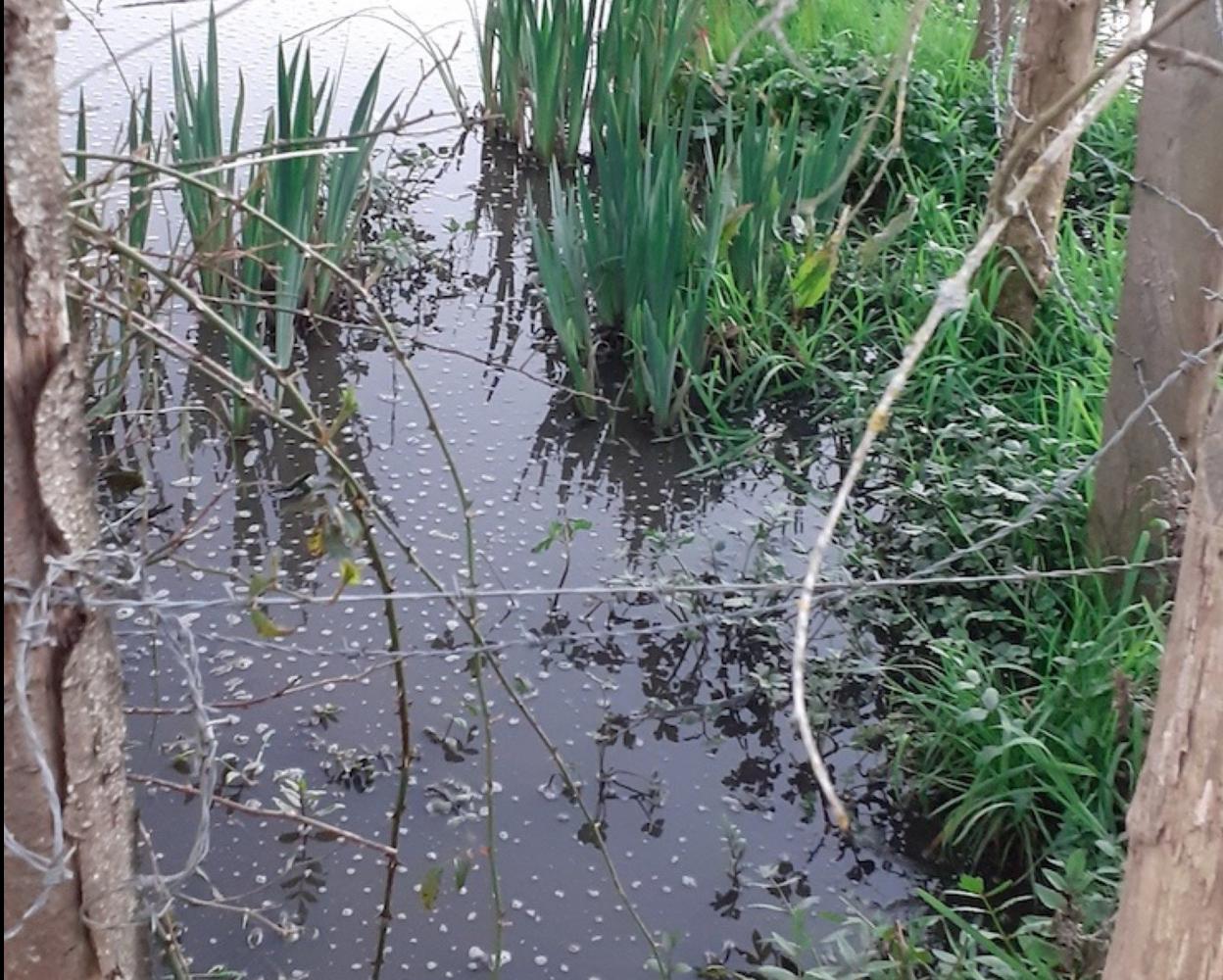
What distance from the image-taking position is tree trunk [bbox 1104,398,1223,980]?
0.95m

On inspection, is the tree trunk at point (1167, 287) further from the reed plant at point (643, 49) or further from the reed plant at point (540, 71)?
the reed plant at point (540, 71)

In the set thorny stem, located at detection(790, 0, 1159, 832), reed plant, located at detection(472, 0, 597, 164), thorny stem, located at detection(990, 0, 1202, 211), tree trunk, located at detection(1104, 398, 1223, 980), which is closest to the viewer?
thorny stem, located at detection(790, 0, 1159, 832)

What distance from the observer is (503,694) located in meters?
2.21

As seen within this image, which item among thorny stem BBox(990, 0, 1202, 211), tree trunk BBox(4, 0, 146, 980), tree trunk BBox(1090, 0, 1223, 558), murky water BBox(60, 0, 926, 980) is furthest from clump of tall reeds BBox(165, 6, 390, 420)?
thorny stem BBox(990, 0, 1202, 211)

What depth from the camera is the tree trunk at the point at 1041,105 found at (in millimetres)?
2744

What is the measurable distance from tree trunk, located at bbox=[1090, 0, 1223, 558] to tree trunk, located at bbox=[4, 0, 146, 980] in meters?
1.54

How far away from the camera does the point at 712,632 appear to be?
2.35 meters

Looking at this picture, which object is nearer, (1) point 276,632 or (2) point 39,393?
(2) point 39,393

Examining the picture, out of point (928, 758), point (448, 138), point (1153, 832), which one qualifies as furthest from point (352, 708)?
point (448, 138)

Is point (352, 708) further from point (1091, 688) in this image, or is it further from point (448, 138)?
point (448, 138)

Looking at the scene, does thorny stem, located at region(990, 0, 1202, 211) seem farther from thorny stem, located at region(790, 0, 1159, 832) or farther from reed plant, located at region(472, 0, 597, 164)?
reed plant, located at region(472, 0, 597, 164)

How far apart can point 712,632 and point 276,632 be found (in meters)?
1.37

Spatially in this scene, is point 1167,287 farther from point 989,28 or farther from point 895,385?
point 989,28

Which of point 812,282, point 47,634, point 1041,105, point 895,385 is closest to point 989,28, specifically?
point 1041,105
